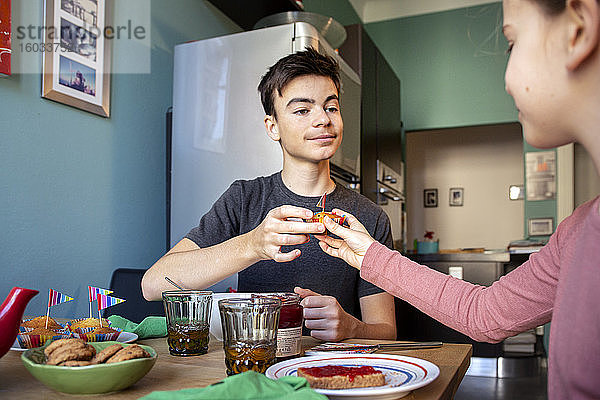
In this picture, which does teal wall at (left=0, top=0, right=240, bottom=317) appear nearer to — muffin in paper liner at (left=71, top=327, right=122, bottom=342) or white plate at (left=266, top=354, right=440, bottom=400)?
muffin in paper liner at (left=71, top=327, right=122, bottom=342)

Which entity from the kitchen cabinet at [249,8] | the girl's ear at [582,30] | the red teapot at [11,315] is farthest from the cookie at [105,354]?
the kitchen cabinet at [249,8]

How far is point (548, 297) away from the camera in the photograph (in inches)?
34.3

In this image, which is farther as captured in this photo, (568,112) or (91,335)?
(91,335)

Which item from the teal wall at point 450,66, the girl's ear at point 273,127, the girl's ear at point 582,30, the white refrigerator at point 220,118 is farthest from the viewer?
the teal wall at point 450,66

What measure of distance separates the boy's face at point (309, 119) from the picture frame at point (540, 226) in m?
3.63

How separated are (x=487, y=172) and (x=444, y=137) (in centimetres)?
63

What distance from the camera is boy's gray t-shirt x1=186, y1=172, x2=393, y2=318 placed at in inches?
62.2

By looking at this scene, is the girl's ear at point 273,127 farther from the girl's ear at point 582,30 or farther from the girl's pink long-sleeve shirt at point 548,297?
the girl's ear at point 582,30

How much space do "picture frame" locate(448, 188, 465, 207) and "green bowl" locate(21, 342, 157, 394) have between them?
5.59 meters

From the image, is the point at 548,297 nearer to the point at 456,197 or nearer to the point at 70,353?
the point at 70,353

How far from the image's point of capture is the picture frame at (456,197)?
594 centimetres

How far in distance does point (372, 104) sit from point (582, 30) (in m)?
2.77

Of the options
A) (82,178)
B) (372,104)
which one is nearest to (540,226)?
(372,104)

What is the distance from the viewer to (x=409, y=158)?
243 inches
